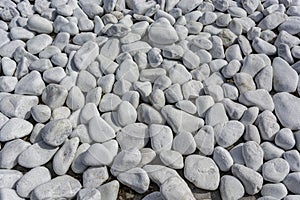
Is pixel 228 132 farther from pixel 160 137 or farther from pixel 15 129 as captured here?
pixel 15 129

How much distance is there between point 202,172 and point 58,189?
330 millimetres

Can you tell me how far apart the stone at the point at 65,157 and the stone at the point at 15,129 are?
0.37 feet

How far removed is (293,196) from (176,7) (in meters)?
0.72

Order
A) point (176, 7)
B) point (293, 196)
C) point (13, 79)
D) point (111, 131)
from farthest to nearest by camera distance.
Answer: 1. point (176, 7)
2. point (13, 79)
3. point (111, 131)
4. point (293, 196)

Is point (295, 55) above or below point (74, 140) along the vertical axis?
above

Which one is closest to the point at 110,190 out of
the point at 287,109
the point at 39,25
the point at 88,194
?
the point at 88,194

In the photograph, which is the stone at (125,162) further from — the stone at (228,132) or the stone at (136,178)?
the stone at (228,132)

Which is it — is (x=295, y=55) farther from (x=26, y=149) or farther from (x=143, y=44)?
(x=26, y=149)

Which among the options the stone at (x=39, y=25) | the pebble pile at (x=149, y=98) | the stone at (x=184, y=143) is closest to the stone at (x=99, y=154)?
the pebble pile at (x=149, y=98)

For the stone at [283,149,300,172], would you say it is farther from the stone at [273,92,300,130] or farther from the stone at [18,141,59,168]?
the stone at [18,141,59,168]

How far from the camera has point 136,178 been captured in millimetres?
950

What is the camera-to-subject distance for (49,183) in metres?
0.95

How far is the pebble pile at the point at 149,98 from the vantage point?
3.16ft

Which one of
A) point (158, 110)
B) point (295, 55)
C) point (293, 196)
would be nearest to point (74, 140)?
point (158, 110)
